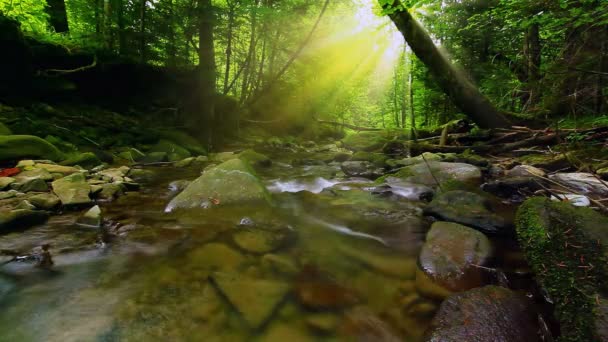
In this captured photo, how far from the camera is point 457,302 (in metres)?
1.78

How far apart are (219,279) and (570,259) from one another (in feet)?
7.65

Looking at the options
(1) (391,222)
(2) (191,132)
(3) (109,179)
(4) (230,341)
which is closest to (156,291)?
(4) (230,341)

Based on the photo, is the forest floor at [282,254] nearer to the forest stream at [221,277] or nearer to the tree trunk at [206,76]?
the forest stream at [221,277]

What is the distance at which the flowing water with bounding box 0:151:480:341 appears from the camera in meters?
1.79

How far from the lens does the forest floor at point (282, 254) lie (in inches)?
69.9

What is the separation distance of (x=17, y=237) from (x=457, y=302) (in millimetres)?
3875

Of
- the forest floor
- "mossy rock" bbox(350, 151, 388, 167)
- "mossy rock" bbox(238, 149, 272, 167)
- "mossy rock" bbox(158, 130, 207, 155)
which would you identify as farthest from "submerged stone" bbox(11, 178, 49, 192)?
"mossy rock" bbox(350, 151, 388, 167)

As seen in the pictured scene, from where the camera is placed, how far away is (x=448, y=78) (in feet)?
24.5

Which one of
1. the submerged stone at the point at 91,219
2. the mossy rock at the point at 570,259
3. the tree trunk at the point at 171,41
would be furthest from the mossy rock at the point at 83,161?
the mossy rock at the point at 570,259

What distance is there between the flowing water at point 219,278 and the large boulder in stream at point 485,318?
0.26 m

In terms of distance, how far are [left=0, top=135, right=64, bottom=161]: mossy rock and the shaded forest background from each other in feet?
8.74

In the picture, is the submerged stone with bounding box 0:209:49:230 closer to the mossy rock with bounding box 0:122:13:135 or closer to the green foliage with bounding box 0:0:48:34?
the mossy rock with bounding box 0:122:13:135

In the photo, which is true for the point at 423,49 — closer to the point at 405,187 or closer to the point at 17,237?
the point at 405,187

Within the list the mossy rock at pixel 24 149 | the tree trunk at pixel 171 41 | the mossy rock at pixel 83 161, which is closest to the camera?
the mossy rock at pixel 24 149
